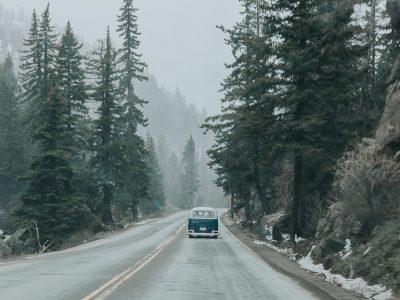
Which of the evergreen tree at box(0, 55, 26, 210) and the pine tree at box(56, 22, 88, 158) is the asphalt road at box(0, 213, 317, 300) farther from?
the evergreen tree at box(0, 55, 26, 210)

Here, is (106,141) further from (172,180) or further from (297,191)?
(172,180)

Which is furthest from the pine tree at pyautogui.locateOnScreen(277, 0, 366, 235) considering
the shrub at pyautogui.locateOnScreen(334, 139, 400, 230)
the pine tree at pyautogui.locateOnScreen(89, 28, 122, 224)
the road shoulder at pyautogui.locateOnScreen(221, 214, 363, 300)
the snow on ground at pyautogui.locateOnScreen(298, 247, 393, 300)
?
the pine tree at pyautogui.locateOnScreen(89, 28, 122, 224)

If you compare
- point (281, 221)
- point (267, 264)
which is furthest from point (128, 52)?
point (267, 264)

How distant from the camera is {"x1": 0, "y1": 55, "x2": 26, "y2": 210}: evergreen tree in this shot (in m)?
54.1

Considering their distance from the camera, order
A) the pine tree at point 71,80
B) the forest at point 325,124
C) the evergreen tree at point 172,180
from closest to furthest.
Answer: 1. the forest at point 325,124
2. the pine tree at point 71,80
3. the evergreen tree at point 172,180

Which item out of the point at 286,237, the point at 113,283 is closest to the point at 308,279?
the point at 113,283

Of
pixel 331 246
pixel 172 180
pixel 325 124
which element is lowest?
pixel 331 246

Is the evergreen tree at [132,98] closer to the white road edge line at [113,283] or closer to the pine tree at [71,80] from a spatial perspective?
the pine tree at [71,80]

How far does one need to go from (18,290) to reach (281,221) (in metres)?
17.8

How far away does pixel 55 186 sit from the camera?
114ft

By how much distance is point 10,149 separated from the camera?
56188mm

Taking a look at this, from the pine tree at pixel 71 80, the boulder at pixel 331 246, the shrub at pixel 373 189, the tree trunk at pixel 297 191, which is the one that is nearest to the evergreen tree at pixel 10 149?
the pine tree at pixel 71 80

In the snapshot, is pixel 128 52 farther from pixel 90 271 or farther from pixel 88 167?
pixel 90 271

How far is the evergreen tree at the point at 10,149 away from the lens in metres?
54.1
